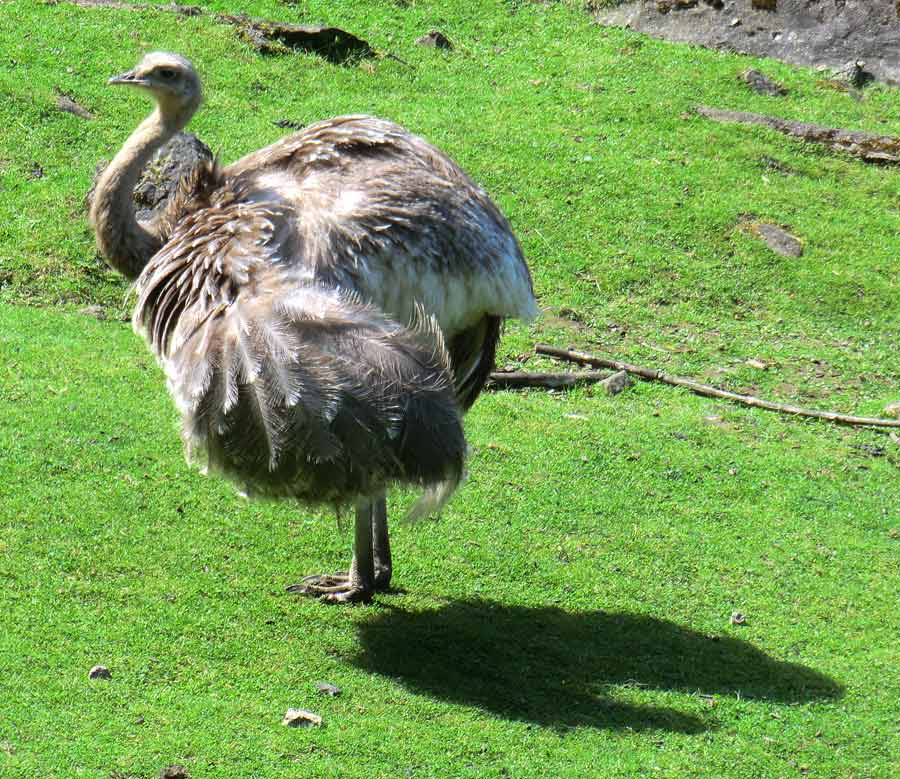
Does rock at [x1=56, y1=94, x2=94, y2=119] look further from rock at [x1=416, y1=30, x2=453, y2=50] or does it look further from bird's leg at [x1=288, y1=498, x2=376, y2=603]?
bird's leg at [x1=288, y1=498, x2=376, y2=603]

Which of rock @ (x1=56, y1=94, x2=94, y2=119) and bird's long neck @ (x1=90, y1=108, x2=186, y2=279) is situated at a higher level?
bird's long neck @ (x1=90, y1=108, x2=186, y2=279)

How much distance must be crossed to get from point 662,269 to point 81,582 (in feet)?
19.3

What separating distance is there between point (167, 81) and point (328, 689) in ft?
9.66

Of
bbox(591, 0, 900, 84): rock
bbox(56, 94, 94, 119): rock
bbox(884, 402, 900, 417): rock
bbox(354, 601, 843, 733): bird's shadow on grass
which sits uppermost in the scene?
bbox(591, 0, 900, 84): rock

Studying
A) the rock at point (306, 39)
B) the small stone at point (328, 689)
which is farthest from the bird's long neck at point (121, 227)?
the rock at point (306, 39)

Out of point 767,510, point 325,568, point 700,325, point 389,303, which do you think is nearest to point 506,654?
point 325,568

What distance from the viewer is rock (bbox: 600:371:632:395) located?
355 inches

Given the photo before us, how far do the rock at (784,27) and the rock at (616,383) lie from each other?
6606 mm

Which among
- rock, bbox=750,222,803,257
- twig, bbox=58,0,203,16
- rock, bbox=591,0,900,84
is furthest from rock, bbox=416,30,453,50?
rock, bbox=750,222,803,257

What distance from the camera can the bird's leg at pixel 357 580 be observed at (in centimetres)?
617

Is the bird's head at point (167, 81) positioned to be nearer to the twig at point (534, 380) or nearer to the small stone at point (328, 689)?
the small stone at point (328, 689)

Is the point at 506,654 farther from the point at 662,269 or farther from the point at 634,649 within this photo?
the point at 662,269

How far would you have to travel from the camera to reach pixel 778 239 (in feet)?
36.9

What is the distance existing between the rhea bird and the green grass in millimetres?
635
